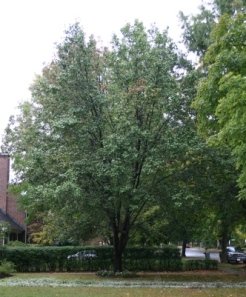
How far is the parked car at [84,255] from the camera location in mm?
32188

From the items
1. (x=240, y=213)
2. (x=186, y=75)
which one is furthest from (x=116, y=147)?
(x=240, y=213)

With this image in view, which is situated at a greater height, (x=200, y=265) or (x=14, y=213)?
(x=14, y=213)

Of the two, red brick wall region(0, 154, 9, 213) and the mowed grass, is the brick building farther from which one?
the mowed grass

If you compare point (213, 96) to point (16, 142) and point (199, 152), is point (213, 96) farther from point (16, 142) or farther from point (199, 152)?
point (16, 142)

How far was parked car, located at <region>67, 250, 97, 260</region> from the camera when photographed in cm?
3219

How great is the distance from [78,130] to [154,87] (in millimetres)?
4203

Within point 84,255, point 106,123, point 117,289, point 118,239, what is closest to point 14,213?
point 84,255

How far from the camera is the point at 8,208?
1890 inches

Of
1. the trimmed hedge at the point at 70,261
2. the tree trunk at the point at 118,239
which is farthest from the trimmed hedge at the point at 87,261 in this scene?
the tree trunk at the point at 118,239

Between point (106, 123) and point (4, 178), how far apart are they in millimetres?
24780

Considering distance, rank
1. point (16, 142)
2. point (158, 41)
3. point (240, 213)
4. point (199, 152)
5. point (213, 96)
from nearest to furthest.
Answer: point (213, 96) → point (199, 152) → point (158, 41) → point (240, 213) → point (16, 142)

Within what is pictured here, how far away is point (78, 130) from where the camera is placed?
24219 mm

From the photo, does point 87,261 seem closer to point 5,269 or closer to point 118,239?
point 118,239

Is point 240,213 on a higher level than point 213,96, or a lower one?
lower
